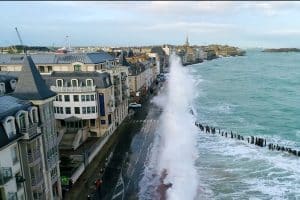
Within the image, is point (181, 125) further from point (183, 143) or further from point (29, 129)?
point (29, 129)

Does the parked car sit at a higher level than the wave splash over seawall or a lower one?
higher

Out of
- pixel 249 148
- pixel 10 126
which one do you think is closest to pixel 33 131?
pixel 10 126

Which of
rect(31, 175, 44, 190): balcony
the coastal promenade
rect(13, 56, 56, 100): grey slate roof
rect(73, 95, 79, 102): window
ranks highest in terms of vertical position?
rect(13, 56, 56, 100): grey slate roof

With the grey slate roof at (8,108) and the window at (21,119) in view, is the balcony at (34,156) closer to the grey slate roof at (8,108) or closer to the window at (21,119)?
the grey slate roof at (8,108)

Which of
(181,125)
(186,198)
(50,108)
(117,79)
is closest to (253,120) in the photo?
(181,125)

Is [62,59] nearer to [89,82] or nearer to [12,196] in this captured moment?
[89,82]

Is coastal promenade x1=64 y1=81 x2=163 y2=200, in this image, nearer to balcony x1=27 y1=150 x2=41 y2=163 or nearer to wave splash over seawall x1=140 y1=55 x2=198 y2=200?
wave splash over seawall x1=140 y1=55 x2=198 y2=200

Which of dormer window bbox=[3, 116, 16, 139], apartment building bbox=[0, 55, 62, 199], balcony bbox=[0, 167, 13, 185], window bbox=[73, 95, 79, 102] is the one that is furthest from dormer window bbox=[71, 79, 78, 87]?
balcony bbox=[0, 167, 13, 185]
